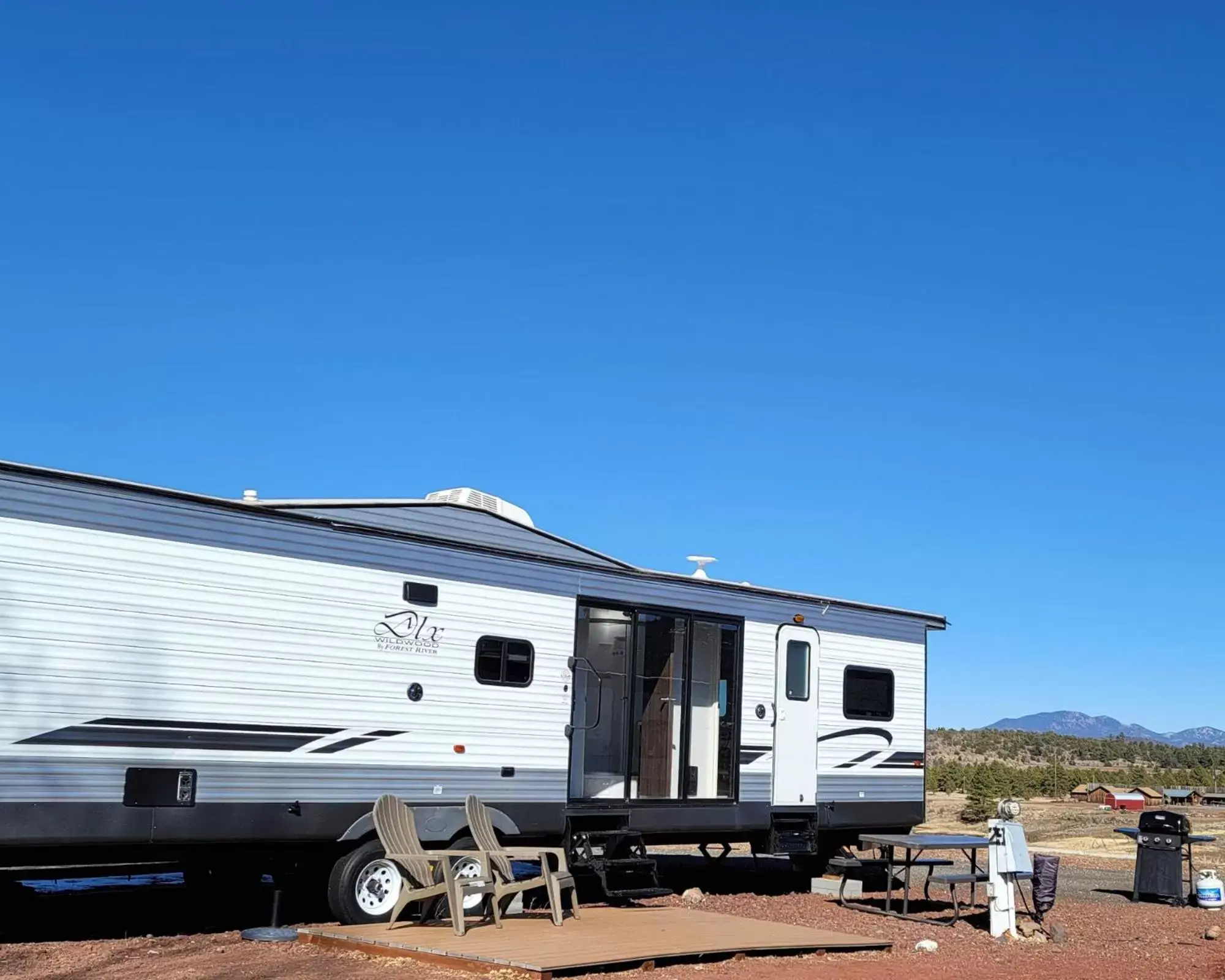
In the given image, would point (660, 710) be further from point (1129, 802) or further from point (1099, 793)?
point (1099, 793)

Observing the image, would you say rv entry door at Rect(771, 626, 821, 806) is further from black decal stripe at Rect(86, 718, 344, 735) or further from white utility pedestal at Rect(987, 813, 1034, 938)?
black decal stripe at Rect(86, 718, 344, 735)

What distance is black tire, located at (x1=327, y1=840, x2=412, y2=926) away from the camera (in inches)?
411

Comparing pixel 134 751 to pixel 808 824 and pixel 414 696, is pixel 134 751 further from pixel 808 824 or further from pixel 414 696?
pixel 808 824

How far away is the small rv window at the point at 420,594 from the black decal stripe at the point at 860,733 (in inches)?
204

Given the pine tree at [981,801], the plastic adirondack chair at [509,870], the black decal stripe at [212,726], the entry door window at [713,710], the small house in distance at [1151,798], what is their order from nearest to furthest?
the black decal stripe at [212,726] < the plastic adirondack chair at [509,870] < the entry door window at [713,710] < the pine tree at [981,801] < the small house in distance at [1151,798]

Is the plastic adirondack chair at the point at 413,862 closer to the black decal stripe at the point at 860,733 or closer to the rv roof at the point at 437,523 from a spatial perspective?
the rv roof at the point at 437,523

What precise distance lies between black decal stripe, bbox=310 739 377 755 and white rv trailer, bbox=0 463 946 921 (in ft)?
0.06

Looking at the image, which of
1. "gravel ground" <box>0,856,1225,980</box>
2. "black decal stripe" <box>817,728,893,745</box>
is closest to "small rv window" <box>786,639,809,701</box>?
"black decal stripe" <box>817,728,893,745</box>

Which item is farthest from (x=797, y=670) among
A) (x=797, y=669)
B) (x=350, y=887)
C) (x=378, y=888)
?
(x=350, y=887)

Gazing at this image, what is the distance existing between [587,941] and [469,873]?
1496 mm

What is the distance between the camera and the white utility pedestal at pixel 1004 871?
12.1m

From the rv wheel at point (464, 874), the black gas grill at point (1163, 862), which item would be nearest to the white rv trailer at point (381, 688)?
the rv wheel at point (464, 874)

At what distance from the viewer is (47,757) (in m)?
8.99

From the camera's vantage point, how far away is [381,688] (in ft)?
35.5
